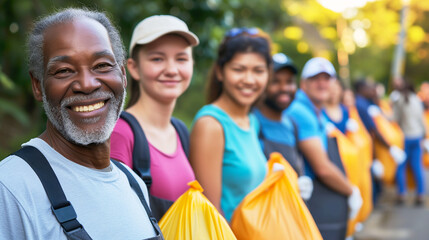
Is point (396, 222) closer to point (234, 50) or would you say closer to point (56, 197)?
point (234, 50)

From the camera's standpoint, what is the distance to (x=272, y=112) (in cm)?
377

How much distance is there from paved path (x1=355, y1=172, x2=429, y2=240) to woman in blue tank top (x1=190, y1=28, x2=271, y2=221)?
15.7 ft

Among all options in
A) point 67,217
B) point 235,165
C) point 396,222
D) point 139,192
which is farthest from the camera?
point 396,222

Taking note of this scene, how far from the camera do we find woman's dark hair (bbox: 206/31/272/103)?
3.15 metres

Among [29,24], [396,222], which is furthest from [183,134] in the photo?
[396,222]

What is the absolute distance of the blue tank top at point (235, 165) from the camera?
9.28 ft

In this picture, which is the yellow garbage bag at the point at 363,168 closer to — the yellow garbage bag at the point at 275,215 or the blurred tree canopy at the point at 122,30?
the blurred tree canopy at the point at 122,30

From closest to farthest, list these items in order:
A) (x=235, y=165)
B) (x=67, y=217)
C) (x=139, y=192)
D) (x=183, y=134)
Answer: (x=67, y=217), (x=139, y=192), (x=183, y=134), (x=235, y=165)

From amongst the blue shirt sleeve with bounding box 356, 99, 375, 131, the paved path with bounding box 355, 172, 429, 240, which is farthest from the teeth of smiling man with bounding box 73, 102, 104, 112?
the blue shirt sleeve with bounding box 356, 99, 375, 131

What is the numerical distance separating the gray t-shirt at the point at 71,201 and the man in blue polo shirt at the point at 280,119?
181 cm

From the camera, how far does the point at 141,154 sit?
224 centimetres

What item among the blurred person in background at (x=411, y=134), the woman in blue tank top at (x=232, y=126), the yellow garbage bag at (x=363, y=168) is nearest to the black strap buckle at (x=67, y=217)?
the woman in blue tank top at (x=232, y=126)

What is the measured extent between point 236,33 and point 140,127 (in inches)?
46.1

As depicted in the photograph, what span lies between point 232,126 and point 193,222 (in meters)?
0.95
